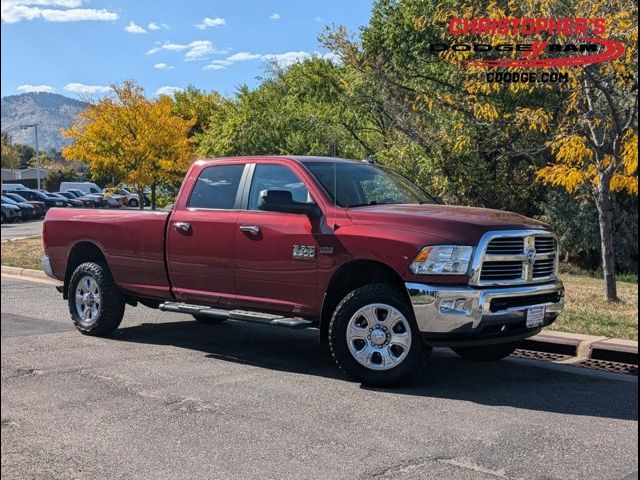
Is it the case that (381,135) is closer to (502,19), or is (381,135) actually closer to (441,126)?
(441,126)

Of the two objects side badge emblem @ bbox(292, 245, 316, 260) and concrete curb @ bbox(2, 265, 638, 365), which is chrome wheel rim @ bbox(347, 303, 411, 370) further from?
concrete curb @ bbox(2, 265, 638, 365)

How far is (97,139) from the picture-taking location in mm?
32188

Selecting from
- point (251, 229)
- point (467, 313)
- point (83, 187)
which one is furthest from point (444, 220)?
point (83, 187)

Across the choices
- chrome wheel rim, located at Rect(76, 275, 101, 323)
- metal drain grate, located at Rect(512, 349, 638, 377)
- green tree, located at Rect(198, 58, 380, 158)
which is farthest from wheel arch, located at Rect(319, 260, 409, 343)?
green tree, located at Rect(198, 58, 380, 158)

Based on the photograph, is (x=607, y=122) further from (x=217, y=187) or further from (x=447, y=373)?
(x=217, y=187)

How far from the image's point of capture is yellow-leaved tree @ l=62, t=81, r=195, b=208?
31750 mm

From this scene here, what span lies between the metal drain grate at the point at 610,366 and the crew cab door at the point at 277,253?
9.07 feet

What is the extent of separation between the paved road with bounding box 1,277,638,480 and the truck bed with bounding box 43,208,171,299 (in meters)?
0.70

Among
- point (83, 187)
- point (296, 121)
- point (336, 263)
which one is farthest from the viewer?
point (83, 187)

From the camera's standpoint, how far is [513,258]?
580 centimetres

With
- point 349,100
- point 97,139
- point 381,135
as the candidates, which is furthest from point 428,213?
point 97,139

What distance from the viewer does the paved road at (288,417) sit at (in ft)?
13.3

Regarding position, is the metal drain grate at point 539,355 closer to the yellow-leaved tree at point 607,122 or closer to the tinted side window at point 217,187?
the yellow-leaved tree at point 607,122

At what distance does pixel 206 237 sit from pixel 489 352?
9.70ft
